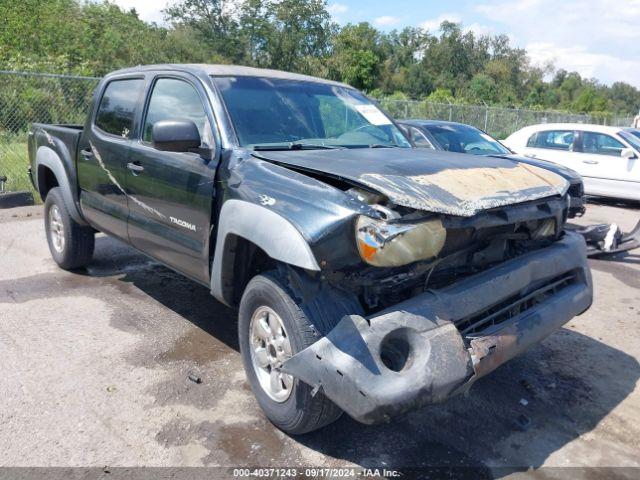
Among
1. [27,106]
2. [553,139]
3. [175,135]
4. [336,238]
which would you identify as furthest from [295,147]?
[27,106]

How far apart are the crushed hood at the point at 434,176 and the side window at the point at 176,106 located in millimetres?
609

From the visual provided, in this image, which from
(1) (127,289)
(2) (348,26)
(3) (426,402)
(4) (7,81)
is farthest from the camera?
(2) (348,26)

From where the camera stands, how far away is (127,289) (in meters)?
5.48

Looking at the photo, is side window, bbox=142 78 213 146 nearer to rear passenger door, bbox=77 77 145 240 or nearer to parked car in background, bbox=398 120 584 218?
rear passenger door, bbox=77 77 145 240

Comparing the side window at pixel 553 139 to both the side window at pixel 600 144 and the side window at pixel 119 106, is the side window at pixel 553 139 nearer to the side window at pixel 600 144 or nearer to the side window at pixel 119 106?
the side window at pixel 600 144

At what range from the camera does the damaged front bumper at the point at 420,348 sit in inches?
97.7

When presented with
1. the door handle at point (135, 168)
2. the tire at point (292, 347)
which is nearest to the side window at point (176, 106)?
the door handle at point (135, 168)

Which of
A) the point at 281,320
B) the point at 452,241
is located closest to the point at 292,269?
the point at 281,320

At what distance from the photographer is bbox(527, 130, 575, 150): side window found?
1128cm

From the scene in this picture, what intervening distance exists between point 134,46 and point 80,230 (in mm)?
28755

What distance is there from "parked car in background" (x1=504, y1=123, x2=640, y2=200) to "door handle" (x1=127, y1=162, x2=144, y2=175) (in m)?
8.71

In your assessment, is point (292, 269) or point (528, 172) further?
point (528, 172)

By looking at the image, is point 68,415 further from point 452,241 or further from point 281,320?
point 452,241

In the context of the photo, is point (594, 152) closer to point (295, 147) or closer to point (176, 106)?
point (295, 147)
